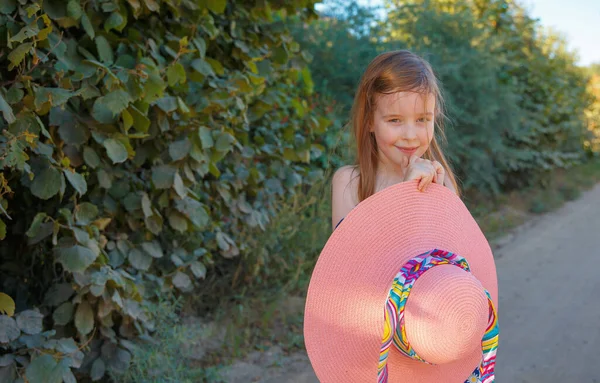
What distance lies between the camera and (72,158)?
2.52 m

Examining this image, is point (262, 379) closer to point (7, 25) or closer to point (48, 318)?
point (48, 318)

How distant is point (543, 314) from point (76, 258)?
12.0ft

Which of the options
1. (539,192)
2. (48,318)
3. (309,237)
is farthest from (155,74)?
(539,192)

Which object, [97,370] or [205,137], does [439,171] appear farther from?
[97,370]

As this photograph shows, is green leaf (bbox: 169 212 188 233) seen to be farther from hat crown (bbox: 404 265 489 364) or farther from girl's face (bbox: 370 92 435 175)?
hat crown (bbox: 404 265 489 364)

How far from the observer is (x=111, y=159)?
262 centimetres

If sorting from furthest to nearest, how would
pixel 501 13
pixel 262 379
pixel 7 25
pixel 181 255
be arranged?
pixel 501 13 → pixel 262 379 → pixel 181 255 → pixel 7 25

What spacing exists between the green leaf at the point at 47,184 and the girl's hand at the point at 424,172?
1258 millimetres

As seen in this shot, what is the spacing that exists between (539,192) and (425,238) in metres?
8.27

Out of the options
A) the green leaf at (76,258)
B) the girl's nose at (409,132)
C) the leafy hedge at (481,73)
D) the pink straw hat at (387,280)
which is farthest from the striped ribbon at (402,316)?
the leafy hedge at (481,73)

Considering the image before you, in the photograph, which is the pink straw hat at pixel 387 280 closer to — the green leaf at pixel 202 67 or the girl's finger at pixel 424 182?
the girl's finger at pixel 424 182

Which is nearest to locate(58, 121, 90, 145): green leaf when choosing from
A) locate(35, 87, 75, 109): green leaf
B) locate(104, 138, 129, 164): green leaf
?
locate(104, 138, 129, 164): green leaf

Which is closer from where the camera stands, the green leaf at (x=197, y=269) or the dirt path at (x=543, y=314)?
the green leaf at (x=197, y=269)

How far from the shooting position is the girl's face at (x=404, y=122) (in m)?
2.09
